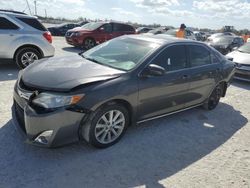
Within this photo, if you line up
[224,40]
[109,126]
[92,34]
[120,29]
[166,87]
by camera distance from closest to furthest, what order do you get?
[109,126], [166,87], [92,34], [120,29], [224,40]

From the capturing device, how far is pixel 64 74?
11.7ft

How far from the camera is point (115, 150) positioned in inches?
148

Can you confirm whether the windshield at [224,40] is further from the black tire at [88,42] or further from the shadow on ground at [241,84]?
the black tire at [88,42]

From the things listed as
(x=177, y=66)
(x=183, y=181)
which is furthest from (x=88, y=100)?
(x=177, y=66)

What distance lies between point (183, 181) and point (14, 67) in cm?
683

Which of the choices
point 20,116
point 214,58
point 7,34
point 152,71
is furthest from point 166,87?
point 7,34

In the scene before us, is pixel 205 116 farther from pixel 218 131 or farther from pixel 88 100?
pixel 88 100

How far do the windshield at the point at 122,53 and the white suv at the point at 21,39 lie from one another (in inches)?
138

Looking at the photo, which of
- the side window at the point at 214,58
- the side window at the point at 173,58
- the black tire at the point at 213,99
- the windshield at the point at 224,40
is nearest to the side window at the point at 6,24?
Answer: the side window at the point at 173,58

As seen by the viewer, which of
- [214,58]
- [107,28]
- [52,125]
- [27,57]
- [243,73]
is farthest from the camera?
[107,28]

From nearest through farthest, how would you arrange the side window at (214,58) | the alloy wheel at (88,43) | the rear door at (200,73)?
the rear door at (200,73) → the side window at (214,58) → the alloy wheel at (88,43)

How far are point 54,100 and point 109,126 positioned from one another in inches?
36.2

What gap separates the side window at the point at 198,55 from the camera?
490cm

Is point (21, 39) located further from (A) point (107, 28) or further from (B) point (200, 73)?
(A) point (107, 28)
